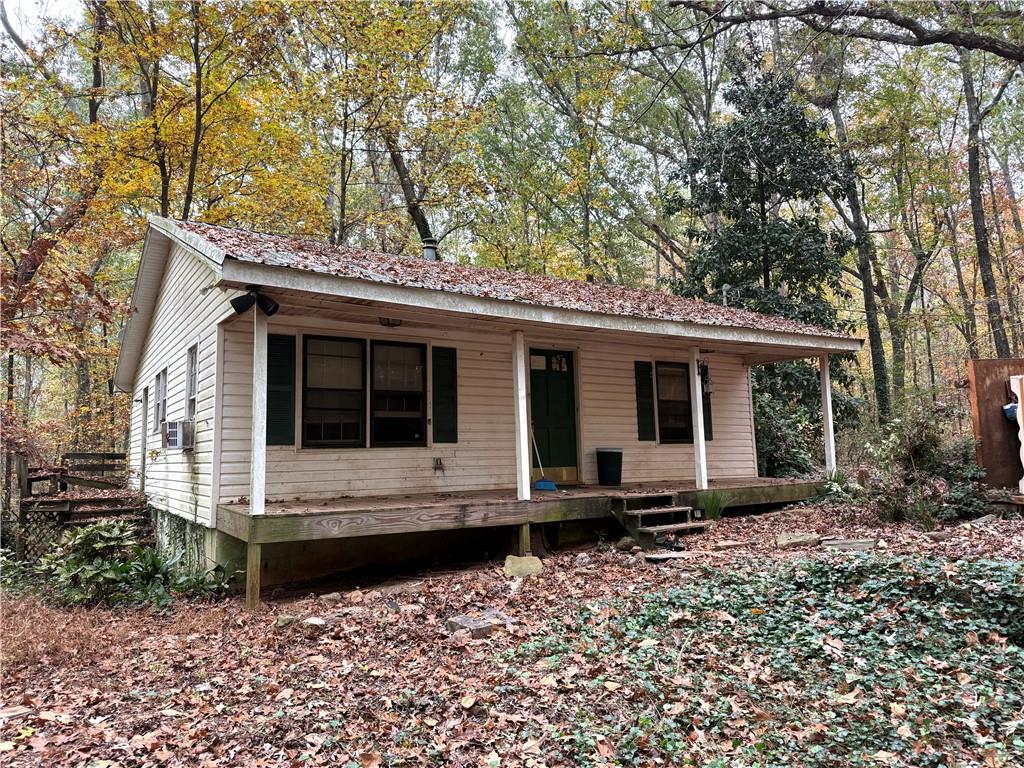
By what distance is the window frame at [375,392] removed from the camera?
26.1 feet

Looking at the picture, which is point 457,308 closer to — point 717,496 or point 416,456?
point 416,456

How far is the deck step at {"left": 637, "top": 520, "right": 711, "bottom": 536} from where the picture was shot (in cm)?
783

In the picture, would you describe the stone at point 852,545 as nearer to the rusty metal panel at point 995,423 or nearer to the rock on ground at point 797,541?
the rock on ground at point 797,541

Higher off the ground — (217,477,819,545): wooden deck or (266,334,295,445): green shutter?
(266,334,295,445): green shutter

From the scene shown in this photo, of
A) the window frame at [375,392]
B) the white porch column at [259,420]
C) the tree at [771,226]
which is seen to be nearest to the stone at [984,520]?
the tree at [771,226]

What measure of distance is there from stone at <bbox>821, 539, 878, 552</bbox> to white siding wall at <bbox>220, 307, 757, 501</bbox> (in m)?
3.91

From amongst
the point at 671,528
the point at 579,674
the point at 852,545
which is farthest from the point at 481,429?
the point at 579,674

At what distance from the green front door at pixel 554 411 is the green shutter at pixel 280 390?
3.55 metres

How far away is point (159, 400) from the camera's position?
35.7 feet

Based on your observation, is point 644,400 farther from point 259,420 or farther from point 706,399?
point 259,420

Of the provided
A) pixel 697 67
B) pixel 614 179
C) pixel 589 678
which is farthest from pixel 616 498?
pixel 697 67

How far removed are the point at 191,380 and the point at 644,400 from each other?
276 inches

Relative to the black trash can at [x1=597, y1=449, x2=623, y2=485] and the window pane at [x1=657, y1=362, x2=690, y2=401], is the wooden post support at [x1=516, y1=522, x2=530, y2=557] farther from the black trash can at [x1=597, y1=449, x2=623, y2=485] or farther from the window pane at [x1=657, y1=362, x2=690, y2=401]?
the window pane at [x1=657, y1=362, x2=690, y2=401]

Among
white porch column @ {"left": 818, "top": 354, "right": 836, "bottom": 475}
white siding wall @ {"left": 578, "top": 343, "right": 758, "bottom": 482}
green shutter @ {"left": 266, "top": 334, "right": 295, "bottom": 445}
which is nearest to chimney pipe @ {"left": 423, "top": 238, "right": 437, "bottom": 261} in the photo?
white siding wall @ {"left": 578, "top": 343, "right": 758, "bottom": 482}
